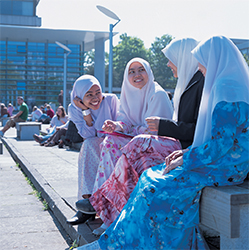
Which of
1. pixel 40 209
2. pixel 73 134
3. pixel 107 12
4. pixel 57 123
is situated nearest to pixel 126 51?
pixel 107 12

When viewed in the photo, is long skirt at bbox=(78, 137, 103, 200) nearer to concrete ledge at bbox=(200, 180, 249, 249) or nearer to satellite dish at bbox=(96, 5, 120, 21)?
concrete ledge at bbox=(200, 180, 249, 249)

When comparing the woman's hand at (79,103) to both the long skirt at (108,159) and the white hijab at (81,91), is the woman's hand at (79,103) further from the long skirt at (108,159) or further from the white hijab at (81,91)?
the long skirt at (108,159)

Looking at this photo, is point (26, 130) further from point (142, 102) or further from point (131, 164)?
point (131, 164)

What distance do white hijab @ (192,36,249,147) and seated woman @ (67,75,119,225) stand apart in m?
1.66

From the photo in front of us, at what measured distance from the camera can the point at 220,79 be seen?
2.20 meters

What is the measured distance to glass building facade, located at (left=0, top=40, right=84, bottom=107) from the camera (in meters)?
44.0

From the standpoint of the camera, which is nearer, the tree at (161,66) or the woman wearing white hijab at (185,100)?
the woman wearing white hijab at (185,100)

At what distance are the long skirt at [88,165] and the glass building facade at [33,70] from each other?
136ft

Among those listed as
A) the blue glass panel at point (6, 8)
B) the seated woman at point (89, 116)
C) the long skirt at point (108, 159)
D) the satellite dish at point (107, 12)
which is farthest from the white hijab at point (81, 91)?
the blue glass panel at point (6, 8)

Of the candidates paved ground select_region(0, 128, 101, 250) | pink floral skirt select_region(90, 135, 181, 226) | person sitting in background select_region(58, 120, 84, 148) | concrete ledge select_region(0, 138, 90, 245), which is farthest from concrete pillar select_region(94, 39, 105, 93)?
pink floral skirt select_region(90, 135, 181, 226)

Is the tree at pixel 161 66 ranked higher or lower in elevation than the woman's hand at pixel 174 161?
higher

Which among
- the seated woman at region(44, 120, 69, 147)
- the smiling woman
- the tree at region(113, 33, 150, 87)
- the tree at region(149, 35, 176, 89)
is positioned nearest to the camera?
the smiling woman

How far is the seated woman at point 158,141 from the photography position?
2.78m

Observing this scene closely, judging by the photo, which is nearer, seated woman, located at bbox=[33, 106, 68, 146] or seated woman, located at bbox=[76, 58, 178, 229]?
seated woman, located at bbox=[76, 58, 178, 229]
